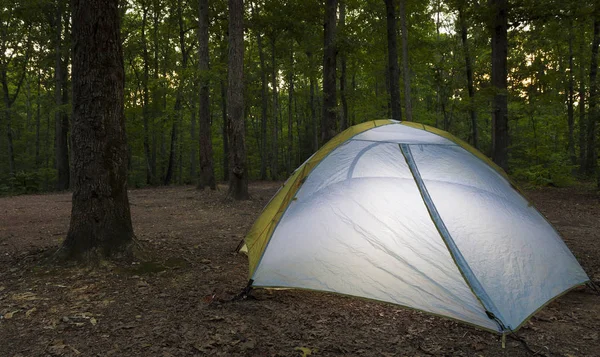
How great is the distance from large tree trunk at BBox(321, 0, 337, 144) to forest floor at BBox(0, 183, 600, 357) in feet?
27.0

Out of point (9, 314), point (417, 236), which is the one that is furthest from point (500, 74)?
point (9, 314)

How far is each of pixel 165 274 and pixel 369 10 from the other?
528 inches

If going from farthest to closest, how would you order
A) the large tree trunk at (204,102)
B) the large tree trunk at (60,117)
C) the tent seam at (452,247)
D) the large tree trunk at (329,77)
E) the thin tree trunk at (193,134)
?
the thin tree trunk at (193,134) → the large tree trunk at (60,117) → the large tree trunk at (204,102) → the large tree trunk at (329,77) → the tent seam at (452,247)

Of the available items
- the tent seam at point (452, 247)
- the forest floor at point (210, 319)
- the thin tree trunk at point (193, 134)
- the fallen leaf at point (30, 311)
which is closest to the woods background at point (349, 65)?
the thin tree trunk at point (193, 134)

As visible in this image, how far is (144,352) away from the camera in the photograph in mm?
2674

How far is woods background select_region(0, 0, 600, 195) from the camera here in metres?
12.2

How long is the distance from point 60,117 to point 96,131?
16.1 metres

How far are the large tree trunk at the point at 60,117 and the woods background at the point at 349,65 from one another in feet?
0.21

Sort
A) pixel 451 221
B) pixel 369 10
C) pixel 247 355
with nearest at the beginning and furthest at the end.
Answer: pixel 247 355 → pixel 451 221 → pixel 369 10

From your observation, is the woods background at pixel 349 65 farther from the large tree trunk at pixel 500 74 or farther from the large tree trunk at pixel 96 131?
the large tree trunk at pixel 96 131

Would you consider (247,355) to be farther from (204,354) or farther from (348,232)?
(348,232)

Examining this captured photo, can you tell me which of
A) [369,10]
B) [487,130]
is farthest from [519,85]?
[487,130]

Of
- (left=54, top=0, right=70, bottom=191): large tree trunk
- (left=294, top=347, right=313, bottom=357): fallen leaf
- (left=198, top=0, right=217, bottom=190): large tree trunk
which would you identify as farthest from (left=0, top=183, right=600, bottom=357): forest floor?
(left=54, top=0, right=70, bottom=191): large tree trunk

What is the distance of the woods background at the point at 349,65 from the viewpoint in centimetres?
1220
